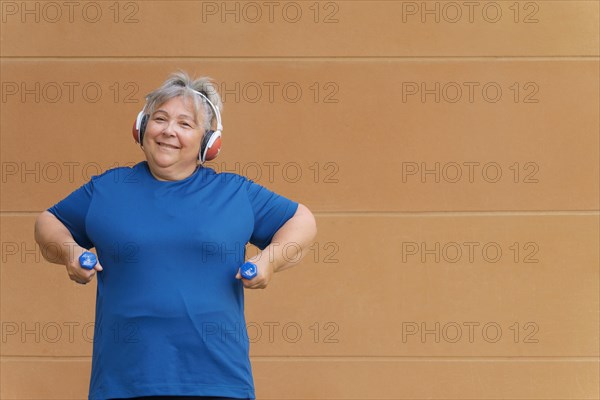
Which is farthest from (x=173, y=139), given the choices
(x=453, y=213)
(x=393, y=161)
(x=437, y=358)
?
(x=437, y=358)

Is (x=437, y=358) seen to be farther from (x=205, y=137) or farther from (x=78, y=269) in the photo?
(x=78, y=269)

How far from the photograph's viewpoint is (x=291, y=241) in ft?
8.61

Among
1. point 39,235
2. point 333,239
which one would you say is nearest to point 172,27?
point 333,239

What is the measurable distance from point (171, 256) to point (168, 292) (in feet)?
0.29

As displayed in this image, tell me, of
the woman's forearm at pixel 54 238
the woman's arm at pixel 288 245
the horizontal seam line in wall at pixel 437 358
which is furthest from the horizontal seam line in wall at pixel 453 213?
the woman's forearm at pixel 54 238

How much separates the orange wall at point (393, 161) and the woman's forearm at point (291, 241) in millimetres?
1509

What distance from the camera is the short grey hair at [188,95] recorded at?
2666 millimetres

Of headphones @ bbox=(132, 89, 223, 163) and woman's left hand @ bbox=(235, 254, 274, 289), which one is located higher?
headphones @ bbox=(132, 89, 223, 163)

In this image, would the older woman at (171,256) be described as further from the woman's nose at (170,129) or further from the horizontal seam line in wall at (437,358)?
the horizontal seam line in wall at (437,358)

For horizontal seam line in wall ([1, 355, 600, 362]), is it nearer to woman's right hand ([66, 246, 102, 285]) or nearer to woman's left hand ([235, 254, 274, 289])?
woman's left hand ([235, 254, 274, 289])

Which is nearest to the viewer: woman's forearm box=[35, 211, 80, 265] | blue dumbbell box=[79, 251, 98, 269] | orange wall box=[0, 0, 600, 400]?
blue dumbbell box=[79, 251, 98, 269]

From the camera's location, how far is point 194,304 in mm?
2471

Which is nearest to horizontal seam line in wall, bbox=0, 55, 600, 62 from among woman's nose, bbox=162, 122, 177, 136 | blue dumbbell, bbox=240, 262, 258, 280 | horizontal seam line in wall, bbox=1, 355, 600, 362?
horizontal seam line in wall, bbox=1, 355, 600, 362

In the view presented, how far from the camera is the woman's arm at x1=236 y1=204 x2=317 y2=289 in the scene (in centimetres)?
255
